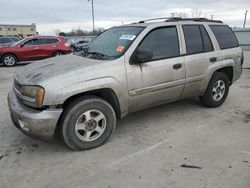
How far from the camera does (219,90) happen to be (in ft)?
16.1

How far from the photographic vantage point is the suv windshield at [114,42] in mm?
3570

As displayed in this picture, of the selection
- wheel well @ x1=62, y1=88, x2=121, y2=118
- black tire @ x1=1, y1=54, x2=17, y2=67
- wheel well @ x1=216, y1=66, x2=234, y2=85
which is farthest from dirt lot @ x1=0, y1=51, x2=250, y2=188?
black tire @ x1=1, y1=54, x2=17, y2=67

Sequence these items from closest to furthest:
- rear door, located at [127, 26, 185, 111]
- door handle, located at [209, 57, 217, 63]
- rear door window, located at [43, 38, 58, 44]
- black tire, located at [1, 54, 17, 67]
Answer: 1. rear door, located at [127, 26, 185, 111]
2. door handle, located at [209, 57, 217, 63]
3. black tire, located at [1, 54, 17, 67]
4. rear door window, located at [43, 38, 58, 44]

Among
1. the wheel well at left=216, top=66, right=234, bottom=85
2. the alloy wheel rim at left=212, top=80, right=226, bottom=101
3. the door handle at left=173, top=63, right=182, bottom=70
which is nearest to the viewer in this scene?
the door handle at left=173, top=63, right=182, bottom=70

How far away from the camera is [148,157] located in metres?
3.11

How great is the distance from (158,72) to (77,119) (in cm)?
149

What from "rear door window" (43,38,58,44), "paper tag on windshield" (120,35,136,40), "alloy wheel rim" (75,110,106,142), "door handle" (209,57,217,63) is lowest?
"alloy wheel rim" (75,110,106,142)

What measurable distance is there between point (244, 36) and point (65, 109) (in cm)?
2480

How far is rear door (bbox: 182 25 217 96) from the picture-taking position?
163 inches

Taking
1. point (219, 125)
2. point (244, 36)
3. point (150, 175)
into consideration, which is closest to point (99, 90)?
point (150, 175)

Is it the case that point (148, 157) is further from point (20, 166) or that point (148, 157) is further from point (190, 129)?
point (20, 166)

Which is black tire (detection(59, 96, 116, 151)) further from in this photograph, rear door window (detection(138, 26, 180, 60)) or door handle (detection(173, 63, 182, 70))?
door handle (detection(173, 63, 182, 70))

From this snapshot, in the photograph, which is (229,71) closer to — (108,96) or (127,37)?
(127,37)

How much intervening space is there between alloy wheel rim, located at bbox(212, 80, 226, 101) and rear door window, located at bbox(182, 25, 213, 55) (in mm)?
795
